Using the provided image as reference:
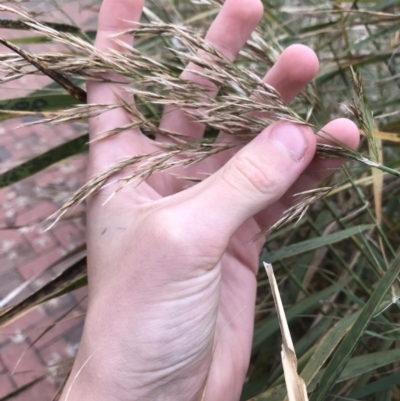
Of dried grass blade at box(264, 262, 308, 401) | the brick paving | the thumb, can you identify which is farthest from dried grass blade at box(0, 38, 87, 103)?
the brick paving

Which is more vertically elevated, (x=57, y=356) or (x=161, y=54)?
(x=161, y=54)

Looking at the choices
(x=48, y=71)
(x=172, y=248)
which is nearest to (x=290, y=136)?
(x=172, y=248)

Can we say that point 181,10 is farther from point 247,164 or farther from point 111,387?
point 111,387

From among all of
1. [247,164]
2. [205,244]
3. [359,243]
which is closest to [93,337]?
[205,244]

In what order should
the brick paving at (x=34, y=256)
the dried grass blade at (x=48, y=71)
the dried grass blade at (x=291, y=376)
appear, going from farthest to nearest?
1. the brick paving at (x=34, y=256)
2. the dried grass blade at (x=48, y=71)
3. the dried grass blade at (x=291, y=376)

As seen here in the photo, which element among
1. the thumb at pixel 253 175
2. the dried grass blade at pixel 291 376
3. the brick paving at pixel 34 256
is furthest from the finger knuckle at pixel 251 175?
the brick paving at pixel 34 256

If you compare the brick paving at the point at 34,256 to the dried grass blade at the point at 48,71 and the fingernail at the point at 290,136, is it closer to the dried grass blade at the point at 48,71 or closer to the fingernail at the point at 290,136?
the dried grass blade at the point at 48,71

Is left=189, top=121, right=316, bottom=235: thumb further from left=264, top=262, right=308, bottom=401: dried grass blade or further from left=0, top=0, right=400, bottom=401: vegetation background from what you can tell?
left=264, top=262, right=308, bottom=401: dried grass blade

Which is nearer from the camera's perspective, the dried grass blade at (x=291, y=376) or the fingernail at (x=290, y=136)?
the dried grass blade at (x=291, y=376)
